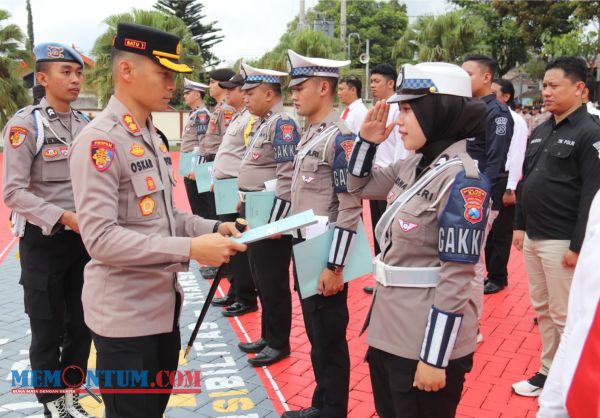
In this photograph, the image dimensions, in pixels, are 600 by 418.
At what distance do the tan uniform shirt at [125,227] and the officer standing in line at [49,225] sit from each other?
0.96m

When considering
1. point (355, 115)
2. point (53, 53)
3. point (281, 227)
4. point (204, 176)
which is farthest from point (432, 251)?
point (355, 115)

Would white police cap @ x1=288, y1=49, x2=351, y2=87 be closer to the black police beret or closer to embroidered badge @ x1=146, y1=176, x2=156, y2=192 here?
the black police beret

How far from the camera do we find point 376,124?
2289 millimetres

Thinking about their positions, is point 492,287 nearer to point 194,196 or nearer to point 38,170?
point 194,196

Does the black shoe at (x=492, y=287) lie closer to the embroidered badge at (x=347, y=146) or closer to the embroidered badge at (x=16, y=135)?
the embroidered badge at (x=347, y=146)

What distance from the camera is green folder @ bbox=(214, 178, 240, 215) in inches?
192

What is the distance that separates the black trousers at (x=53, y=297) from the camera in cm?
302

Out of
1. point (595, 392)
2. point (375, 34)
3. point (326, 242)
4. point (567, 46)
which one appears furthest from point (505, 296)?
point (375, 34)

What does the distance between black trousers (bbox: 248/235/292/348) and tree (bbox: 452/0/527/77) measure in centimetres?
3226

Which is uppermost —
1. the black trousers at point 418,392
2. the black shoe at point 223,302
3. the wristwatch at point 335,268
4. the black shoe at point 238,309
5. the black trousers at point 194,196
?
the wristwatch at point 335,268

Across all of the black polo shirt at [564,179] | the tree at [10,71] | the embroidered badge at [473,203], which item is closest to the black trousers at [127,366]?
the embroidered badge at [473,203]

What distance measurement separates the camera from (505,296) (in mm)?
5332

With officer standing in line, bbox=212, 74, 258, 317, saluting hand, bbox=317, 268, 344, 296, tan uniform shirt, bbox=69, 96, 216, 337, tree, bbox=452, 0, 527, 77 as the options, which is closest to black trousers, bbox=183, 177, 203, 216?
officer standing in line, bbox=212, 74, 258, 317

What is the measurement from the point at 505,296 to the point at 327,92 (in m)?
3.23
